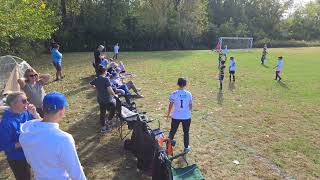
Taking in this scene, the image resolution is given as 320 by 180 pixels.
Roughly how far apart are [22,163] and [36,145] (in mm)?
1934

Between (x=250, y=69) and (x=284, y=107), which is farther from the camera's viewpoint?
(x=250, y=69)

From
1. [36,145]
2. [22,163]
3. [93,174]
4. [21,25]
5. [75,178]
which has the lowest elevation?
[93,174]

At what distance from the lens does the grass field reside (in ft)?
23.9

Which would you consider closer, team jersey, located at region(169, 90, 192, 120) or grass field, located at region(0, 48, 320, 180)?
grass field, located at region(0, 48, 320, 180)

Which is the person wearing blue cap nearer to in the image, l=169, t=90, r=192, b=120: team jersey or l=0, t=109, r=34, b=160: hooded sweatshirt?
l=0, t=109, r=34, b=160: hooded sweatshirt

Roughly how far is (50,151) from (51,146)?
59 millimetres

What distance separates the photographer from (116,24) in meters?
46.4

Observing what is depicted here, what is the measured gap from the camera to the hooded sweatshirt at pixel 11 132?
15.1 feet

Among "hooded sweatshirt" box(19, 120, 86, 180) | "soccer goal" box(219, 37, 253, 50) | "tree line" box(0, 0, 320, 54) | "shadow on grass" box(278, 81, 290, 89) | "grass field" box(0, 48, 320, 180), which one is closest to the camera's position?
"hooded sweatshirt" box(19, 120, 86, 180)

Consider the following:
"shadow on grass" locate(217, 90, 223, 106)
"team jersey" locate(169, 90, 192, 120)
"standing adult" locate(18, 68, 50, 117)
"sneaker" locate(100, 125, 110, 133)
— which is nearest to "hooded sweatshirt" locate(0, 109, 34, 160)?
"standing adult" locate(18, 68, 50, 117)

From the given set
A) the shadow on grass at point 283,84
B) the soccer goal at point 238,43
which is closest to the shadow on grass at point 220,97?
the shadow on grass at point 283,84

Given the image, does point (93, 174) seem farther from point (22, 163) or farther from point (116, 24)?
point (116, 24)

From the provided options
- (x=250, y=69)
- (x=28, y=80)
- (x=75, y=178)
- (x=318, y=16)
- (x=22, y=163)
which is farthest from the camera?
(x=318, y=16)

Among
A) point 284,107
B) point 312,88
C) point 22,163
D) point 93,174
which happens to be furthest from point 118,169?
point 312,88
